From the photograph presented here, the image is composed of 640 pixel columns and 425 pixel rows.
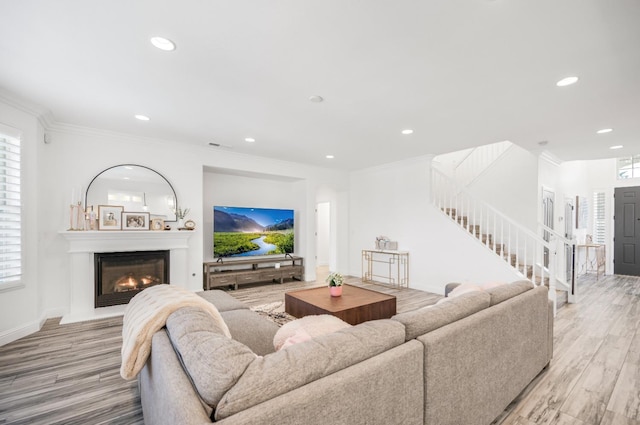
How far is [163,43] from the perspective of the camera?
6.75 feet

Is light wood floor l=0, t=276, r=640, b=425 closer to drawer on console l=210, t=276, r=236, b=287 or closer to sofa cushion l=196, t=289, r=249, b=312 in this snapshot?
sofa cushion l=196, t=289, r=249, b=312

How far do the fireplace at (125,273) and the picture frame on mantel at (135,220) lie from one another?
0.37 metres

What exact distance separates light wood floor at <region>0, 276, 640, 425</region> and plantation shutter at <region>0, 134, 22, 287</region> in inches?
31.5

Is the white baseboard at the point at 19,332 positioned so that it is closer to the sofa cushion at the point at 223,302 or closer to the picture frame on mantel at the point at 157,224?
the picture frame on mantel at the point at 157,224

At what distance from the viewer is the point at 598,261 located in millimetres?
6957

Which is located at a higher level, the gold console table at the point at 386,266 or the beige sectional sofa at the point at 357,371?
the beige sectional sofa at the point at 357,371

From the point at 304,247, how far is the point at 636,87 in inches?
213

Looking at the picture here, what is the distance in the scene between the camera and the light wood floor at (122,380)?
195cm

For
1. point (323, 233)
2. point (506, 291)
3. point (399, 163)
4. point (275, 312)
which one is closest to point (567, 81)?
point (506, 291)

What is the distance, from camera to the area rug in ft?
12.1

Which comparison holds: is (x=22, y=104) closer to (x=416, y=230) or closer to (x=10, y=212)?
(x=10, y=212)

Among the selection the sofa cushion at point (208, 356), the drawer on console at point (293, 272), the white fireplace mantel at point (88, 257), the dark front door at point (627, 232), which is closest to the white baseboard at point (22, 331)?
the white fireplace mantel at point (88, 257)

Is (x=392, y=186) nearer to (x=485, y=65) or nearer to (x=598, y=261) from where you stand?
(x=485, y=65)

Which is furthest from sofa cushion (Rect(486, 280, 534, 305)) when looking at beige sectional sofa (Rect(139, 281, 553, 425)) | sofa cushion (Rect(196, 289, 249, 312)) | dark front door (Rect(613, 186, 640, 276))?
dark front door (Rect(613, 186, 640, 276))
